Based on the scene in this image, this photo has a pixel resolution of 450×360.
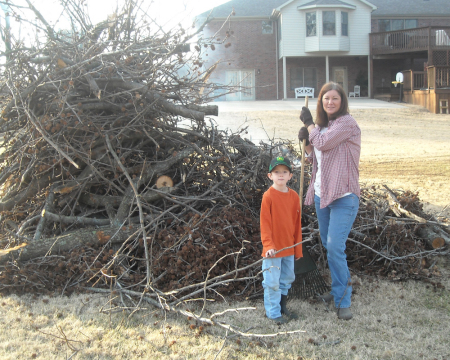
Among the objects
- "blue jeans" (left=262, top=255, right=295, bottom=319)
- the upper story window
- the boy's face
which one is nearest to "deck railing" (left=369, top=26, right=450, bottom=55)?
the upper story window

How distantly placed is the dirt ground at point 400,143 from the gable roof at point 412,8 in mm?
10135

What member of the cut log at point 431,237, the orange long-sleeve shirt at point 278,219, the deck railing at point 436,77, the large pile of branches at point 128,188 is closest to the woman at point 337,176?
the orange long-sleeve shirt at point 278,219

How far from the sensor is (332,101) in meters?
3.58

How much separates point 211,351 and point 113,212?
234 centimetres

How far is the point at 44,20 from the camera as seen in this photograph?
4.72 metres

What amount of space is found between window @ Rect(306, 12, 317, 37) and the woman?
24.8 metres

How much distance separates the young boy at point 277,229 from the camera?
11.4 feet

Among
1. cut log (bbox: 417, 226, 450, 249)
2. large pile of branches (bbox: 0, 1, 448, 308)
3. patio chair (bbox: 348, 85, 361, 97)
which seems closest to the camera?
large pile of branches (bbox: 0, 1, 448, 308)

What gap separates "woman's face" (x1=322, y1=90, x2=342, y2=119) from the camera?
11.7ft

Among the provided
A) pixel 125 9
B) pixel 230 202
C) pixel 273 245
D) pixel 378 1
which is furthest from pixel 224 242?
pixel 378 1

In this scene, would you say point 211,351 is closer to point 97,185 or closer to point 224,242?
point 224,242

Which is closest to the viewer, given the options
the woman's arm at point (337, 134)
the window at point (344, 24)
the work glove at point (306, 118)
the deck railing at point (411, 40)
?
the woman's arm at point (337, 134)

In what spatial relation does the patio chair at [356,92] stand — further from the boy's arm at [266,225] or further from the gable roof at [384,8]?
the boy's arm at [266,225]

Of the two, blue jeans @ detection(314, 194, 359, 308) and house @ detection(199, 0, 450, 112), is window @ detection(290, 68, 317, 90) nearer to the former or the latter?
house @ detection(199, 0, 450, 112)
